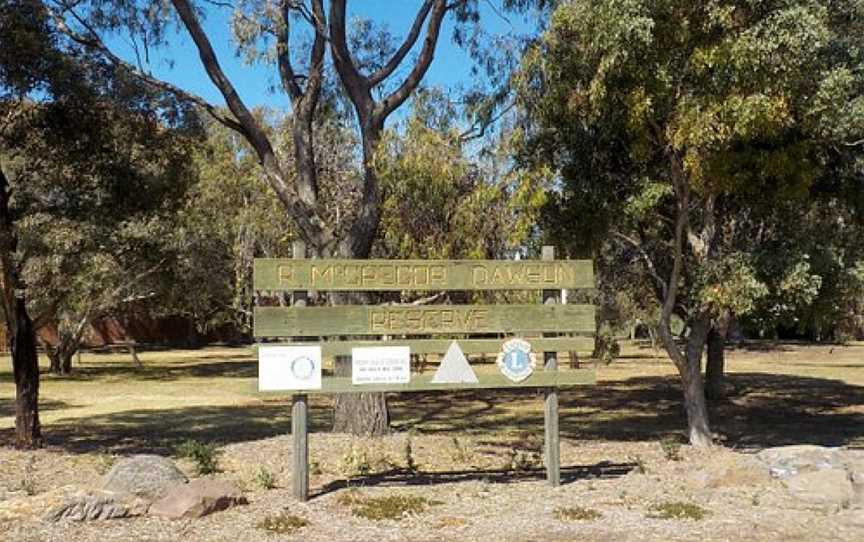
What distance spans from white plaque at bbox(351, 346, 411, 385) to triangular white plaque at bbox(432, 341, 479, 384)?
1.15 ft

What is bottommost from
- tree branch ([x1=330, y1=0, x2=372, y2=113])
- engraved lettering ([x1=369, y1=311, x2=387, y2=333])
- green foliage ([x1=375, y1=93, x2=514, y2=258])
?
engraved lettering ([x1=369, y1=311, x2=387, y2=333])

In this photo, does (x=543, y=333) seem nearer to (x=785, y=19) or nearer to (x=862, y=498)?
(x=862, y=498)

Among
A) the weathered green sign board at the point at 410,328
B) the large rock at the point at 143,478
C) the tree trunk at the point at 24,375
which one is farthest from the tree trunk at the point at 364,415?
the large rock at the point at 143,478

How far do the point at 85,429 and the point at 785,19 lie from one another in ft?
43.8

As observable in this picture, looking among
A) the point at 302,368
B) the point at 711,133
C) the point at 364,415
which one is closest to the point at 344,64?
the point at 364,415

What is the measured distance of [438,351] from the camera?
9898mm

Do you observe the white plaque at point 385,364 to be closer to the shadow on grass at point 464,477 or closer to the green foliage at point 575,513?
the shadow on grass at point 464,477

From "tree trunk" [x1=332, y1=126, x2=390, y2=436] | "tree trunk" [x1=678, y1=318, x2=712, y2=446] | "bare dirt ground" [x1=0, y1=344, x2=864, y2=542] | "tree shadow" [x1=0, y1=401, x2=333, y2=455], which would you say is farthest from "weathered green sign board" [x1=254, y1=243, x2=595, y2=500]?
"tree shadow" [x1=0, y1=401, x2=333, y2=455]

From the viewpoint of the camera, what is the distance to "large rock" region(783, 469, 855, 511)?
9.02 metres

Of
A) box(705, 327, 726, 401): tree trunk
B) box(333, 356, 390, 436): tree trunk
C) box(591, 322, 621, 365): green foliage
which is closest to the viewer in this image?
box(333, 356, 390, 436): tree trunk

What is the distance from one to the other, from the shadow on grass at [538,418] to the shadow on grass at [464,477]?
4193 mm

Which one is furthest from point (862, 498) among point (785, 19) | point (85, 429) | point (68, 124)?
point (85, 429)

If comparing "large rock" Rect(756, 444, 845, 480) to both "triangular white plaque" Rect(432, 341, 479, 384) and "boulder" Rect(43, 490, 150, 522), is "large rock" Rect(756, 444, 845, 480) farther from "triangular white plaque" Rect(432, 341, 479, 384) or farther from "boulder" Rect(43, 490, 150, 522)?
"boulder" Rect(43, 490, 150, 522)

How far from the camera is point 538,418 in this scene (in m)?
19.0
